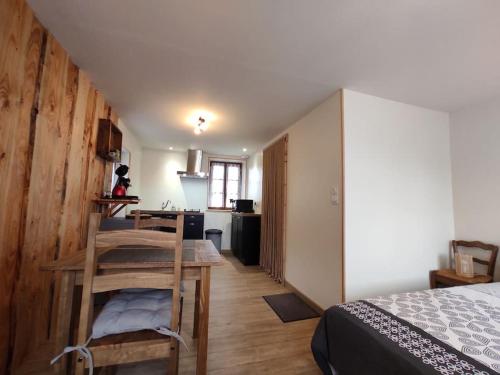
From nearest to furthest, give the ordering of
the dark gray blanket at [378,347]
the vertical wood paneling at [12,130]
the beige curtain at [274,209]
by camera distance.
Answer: the dark gray blanket at [378,347] → the vertical wood paneling at [12,130] → the beige curtain at [274,209]

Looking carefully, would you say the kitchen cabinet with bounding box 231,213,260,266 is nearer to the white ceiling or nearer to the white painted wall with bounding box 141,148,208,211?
the white painted wall with bounding box 141,148,208,211

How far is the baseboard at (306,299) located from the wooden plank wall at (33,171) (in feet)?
8.30

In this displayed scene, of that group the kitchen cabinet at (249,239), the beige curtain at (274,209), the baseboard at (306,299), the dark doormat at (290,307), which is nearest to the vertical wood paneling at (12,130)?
the dark doormat at (290,307)

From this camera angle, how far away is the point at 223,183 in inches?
226

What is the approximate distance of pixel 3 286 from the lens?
135 centimetres

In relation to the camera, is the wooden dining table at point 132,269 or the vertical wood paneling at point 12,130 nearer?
the wooden dining table at point 132,269

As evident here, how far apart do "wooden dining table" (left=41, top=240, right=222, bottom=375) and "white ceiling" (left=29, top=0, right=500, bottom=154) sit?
1585 mm

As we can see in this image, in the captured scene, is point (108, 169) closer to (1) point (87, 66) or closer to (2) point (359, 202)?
(1) point (87, 66)

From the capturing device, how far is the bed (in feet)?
2.94

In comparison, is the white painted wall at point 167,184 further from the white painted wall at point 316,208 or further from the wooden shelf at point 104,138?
the white painted wall at point 316,208

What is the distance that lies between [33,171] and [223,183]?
425cm

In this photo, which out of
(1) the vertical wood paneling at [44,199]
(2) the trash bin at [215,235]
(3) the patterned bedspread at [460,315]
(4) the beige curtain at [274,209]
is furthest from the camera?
(2) the trash bin at [215,235]

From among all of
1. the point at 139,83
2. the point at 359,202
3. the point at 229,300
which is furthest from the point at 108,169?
the point at 359,202

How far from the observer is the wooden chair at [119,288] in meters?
1.07
